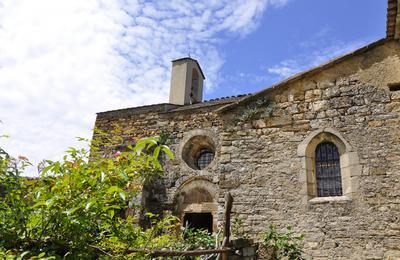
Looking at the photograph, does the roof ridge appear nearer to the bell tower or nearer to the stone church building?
the stone church building

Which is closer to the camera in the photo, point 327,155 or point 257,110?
point 327,155

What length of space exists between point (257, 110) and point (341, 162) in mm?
1975

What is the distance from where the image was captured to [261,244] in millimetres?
5281

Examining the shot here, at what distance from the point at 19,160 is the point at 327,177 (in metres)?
5.48

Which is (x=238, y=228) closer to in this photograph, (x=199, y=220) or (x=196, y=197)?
(x=196, y=197)

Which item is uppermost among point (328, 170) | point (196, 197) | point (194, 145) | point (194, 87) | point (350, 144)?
point (194, 87)

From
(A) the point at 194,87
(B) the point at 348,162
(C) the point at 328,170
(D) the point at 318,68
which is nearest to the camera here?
(B) the point at 348,162

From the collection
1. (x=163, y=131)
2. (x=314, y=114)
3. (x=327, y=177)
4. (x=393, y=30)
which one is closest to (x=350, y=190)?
(x=327, y=177)

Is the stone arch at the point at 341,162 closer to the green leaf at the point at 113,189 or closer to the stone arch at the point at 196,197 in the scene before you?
the stone arch at the point at 196,197

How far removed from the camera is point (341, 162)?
6.06 m

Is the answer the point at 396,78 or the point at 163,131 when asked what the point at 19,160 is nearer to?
the point at 396,78

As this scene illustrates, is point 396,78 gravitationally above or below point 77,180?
above

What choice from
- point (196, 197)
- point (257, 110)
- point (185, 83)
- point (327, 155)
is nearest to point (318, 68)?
point (257, 110)

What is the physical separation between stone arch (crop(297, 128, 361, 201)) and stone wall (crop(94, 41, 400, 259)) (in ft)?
0.12
